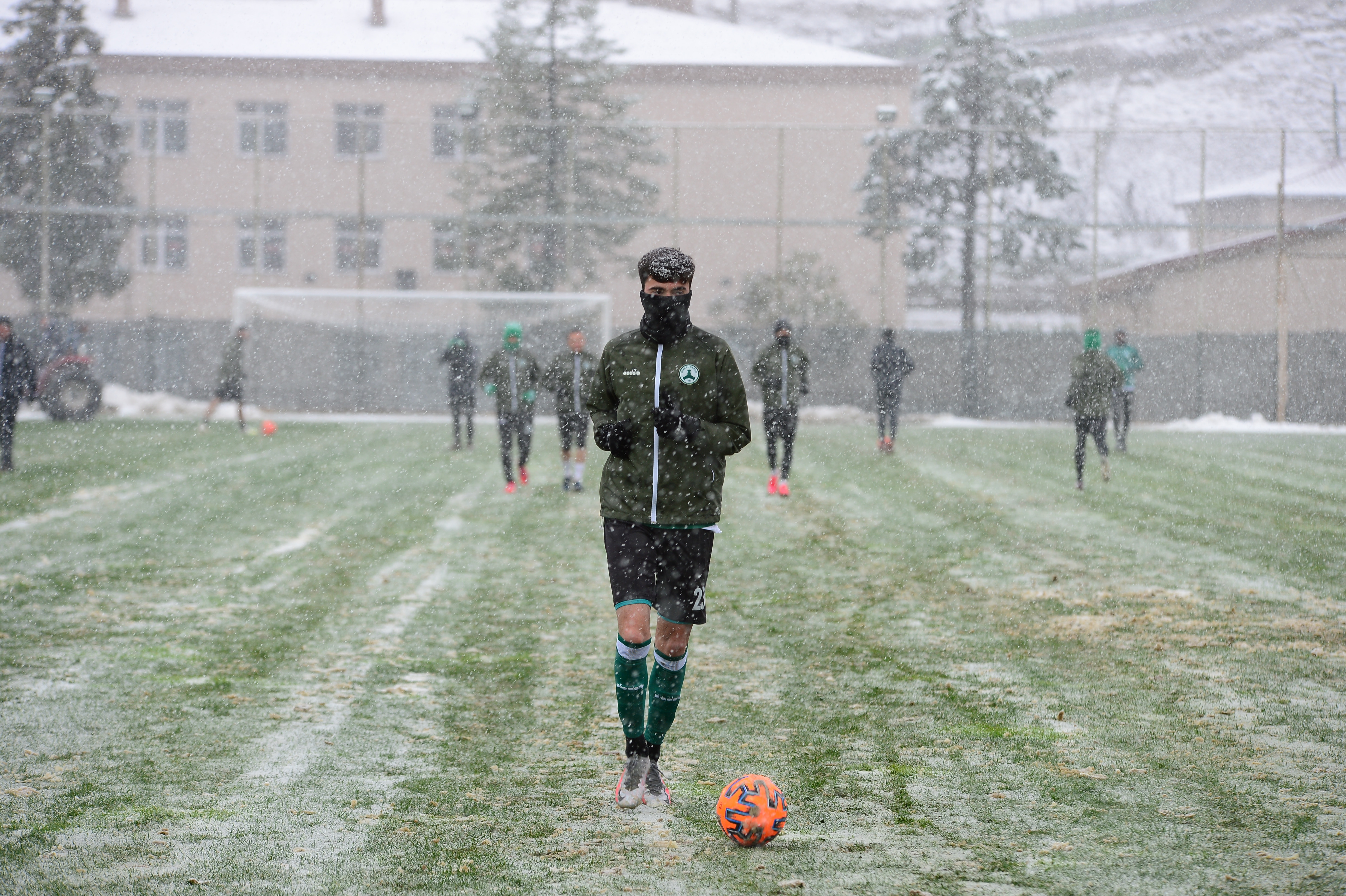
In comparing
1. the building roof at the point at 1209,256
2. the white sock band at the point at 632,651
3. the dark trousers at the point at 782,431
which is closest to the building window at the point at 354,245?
the building roof at the point at 1209,256

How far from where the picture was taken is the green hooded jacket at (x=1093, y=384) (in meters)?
15.5

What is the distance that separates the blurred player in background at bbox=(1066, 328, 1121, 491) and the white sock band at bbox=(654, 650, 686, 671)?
11.7 meters

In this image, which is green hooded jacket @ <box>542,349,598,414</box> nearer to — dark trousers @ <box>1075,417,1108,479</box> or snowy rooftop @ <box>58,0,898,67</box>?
dark trousers @ <box>1075,417,1108,479</box>

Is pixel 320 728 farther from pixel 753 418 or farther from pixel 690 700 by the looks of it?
pixel 753 418

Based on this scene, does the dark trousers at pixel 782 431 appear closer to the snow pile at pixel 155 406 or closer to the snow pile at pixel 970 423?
the snow pile at pixel 970 423

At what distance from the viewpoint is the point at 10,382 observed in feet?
54.2

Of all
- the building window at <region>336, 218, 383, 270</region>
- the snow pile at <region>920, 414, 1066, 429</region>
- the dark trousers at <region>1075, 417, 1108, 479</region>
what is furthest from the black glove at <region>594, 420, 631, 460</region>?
the building window at <region>336, 218, 383, 270</region>

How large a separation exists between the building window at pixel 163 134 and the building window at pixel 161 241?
A: 6.37 ft

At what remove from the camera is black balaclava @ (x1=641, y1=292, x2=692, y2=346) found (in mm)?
4477

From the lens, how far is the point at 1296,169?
1614 inches

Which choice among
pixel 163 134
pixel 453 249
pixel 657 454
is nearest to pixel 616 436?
pixel 657 454

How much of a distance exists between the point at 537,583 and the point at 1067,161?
77.2 m

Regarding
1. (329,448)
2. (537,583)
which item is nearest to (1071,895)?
(537,583)

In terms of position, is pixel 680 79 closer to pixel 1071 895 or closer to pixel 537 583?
pixel 537 583
